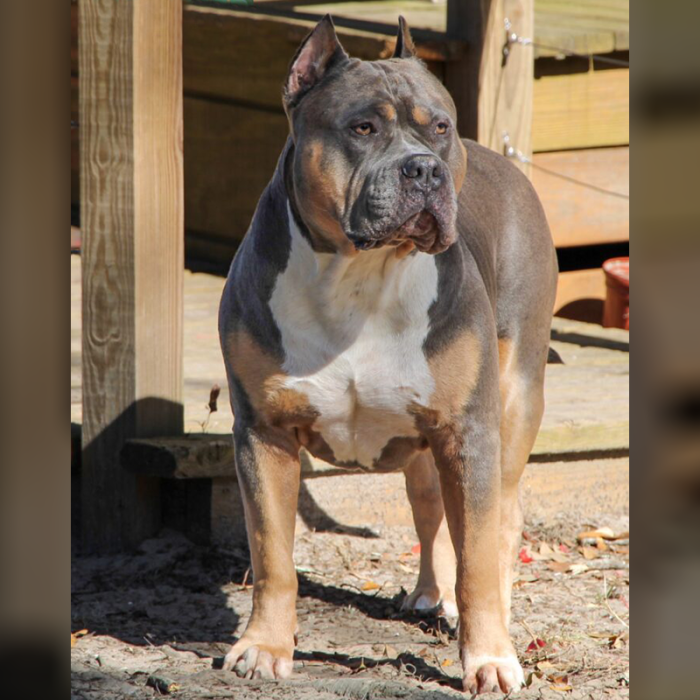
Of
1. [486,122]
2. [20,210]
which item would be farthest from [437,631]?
[20,210]

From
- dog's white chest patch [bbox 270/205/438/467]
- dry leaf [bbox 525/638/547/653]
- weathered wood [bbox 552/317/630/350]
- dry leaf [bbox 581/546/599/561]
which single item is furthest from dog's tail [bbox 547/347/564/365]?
dog's white chest patch [bbox 270/205/438/467]

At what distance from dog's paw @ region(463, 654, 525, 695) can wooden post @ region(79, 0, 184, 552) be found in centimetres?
167

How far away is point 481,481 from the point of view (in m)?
3.21

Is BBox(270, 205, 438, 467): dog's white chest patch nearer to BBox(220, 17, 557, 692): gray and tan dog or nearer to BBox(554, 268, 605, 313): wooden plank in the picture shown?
BBox(220, 17, 557, 692): gray and tan dog

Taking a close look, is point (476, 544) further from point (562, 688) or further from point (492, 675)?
point (562, 688)

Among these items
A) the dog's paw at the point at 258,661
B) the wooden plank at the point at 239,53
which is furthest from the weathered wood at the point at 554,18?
the dog's paw at the point at 258,661

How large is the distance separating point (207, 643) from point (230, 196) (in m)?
4.21

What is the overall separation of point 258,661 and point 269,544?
33cm

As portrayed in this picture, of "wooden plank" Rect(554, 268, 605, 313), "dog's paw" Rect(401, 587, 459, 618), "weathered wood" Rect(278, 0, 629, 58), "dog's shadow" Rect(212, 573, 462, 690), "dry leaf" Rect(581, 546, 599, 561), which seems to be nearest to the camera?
"dog's shadow" Rect(212, 573, 462, 690)

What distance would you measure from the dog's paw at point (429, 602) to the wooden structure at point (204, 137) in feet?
3.51

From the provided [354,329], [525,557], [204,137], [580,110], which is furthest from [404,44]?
[204,137]

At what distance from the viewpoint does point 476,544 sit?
126 inches

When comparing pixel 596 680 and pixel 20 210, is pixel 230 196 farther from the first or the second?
pixel 20 210

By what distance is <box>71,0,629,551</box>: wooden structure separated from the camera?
13.5 ft
